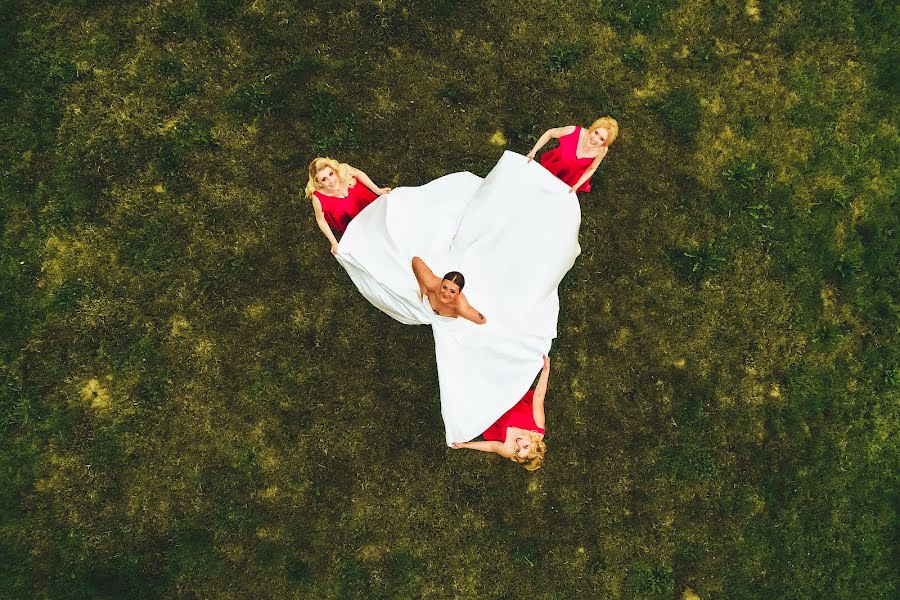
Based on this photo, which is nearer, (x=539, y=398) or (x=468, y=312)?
(x=468, y=312)

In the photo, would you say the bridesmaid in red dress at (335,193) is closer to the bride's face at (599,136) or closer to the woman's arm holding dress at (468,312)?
the woman's arm holding dress at (468,312)

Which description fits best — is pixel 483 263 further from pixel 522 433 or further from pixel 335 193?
pixel 522 433

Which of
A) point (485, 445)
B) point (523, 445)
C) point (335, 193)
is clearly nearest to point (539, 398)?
point (523, 445)

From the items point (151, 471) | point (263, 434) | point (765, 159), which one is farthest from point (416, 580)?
point (765, 159)

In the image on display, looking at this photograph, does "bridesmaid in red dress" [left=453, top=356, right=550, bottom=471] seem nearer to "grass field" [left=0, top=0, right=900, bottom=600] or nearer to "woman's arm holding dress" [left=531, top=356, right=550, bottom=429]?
"woman's arm holding dress" [left=531, top=356, right=550, bottom=429]

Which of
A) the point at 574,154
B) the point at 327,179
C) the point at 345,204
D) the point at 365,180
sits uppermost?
the point at 574,154

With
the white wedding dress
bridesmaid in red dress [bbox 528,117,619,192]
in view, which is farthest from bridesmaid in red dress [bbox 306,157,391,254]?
bridesmaid in red dress [bbox 528,117,619,192]

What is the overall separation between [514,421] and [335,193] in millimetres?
3000

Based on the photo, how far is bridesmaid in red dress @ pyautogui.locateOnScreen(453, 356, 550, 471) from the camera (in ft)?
17.7

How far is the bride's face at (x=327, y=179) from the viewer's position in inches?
199

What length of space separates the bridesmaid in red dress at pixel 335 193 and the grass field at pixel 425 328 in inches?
32.3

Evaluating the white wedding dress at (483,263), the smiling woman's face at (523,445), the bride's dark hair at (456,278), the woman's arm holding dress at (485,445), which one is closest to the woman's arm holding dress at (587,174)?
the white wedding dress at (483,263)

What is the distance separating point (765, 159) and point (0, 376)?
9501 mm

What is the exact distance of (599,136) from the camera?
526 cm
